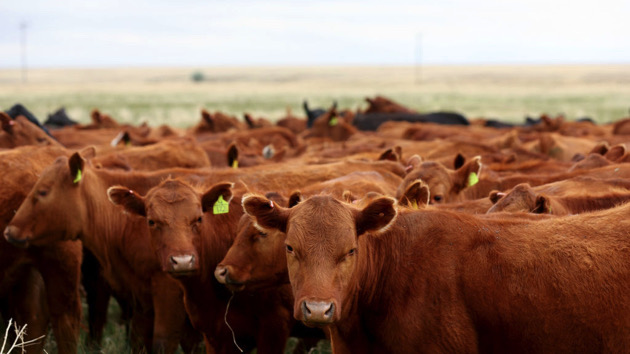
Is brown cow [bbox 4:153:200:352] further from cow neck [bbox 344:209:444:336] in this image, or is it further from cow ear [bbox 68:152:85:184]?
cow neck [bbox 344:209:444:336]

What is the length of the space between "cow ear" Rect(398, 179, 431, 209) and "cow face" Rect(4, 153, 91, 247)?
273cm

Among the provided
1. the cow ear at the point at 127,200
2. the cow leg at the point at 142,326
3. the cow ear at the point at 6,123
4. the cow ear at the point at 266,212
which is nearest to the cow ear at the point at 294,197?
the cow ear at the point at 266,212

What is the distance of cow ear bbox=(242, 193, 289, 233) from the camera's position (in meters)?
4.24

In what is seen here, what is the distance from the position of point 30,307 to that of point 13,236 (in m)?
1.17

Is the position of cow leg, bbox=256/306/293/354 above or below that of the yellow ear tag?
below

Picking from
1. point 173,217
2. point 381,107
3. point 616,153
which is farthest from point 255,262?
point 381,107

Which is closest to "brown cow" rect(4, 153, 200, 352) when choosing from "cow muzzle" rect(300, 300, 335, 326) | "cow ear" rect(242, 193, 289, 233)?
"cow ear" rect(242, 193, 289, 233)

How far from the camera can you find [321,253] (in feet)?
12.8

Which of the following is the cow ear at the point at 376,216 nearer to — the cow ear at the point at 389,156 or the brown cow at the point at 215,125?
the cow ear at the point at 389,156

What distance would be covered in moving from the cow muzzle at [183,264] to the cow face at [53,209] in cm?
146

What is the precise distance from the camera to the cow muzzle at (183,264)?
5148mm

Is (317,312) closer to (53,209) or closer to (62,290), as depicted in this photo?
(53,209)

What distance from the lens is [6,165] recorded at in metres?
6.66

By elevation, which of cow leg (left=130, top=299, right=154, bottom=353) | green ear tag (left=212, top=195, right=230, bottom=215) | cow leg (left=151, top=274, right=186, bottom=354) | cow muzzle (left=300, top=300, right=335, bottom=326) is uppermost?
green ear tag (left=212, top=195, right=230, bottom=215)
